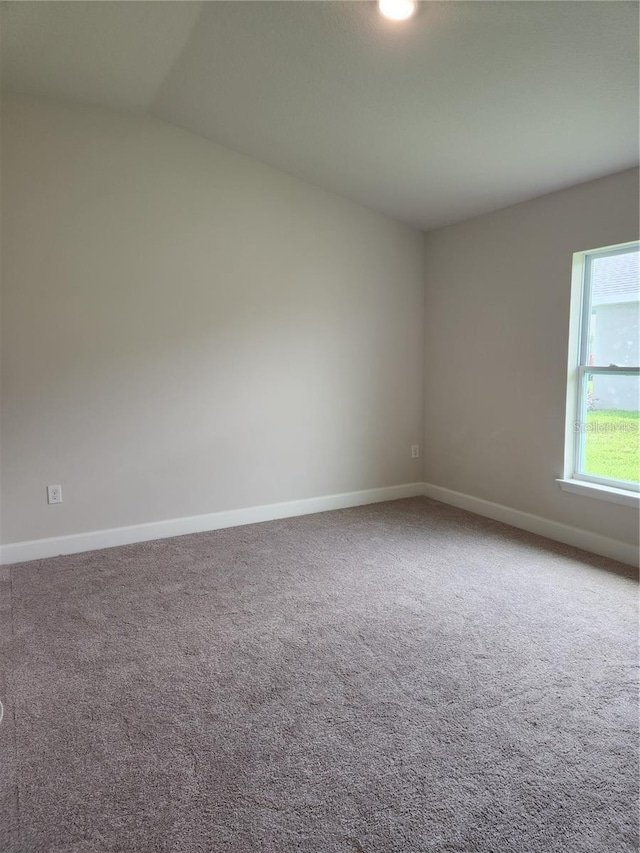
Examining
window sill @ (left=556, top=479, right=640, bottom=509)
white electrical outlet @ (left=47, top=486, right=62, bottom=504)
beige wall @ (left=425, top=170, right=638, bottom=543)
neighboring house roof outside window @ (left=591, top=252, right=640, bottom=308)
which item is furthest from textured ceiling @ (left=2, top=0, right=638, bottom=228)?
white electrical outlet @ (left=47, top=486, right=62, bottom=504)

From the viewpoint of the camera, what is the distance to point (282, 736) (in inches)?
69.3

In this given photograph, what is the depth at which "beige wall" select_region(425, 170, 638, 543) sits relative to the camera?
10.8 feet

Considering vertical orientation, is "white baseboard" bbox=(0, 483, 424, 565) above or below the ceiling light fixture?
below

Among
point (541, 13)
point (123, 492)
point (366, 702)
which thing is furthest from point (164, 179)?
point (366, 702)

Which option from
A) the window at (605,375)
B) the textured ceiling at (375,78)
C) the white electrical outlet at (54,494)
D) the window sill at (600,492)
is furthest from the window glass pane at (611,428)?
the white electrical outlet at (54,494)

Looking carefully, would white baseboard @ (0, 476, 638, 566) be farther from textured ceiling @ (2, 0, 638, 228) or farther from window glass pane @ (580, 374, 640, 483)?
textured ceiling @ (2, 0, 638, 228)

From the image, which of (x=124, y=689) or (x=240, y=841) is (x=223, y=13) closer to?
(x=124, y=689)

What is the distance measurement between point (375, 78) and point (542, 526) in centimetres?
289

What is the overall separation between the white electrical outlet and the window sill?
320 centimetres

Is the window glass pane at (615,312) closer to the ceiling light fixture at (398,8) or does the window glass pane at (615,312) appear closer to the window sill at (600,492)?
the window sill at (600,492)

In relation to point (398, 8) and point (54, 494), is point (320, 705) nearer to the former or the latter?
point (54, 494)

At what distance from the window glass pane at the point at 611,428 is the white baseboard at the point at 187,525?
165cm

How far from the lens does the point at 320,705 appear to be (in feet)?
6.30

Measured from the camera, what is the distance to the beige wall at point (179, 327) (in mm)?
3246
